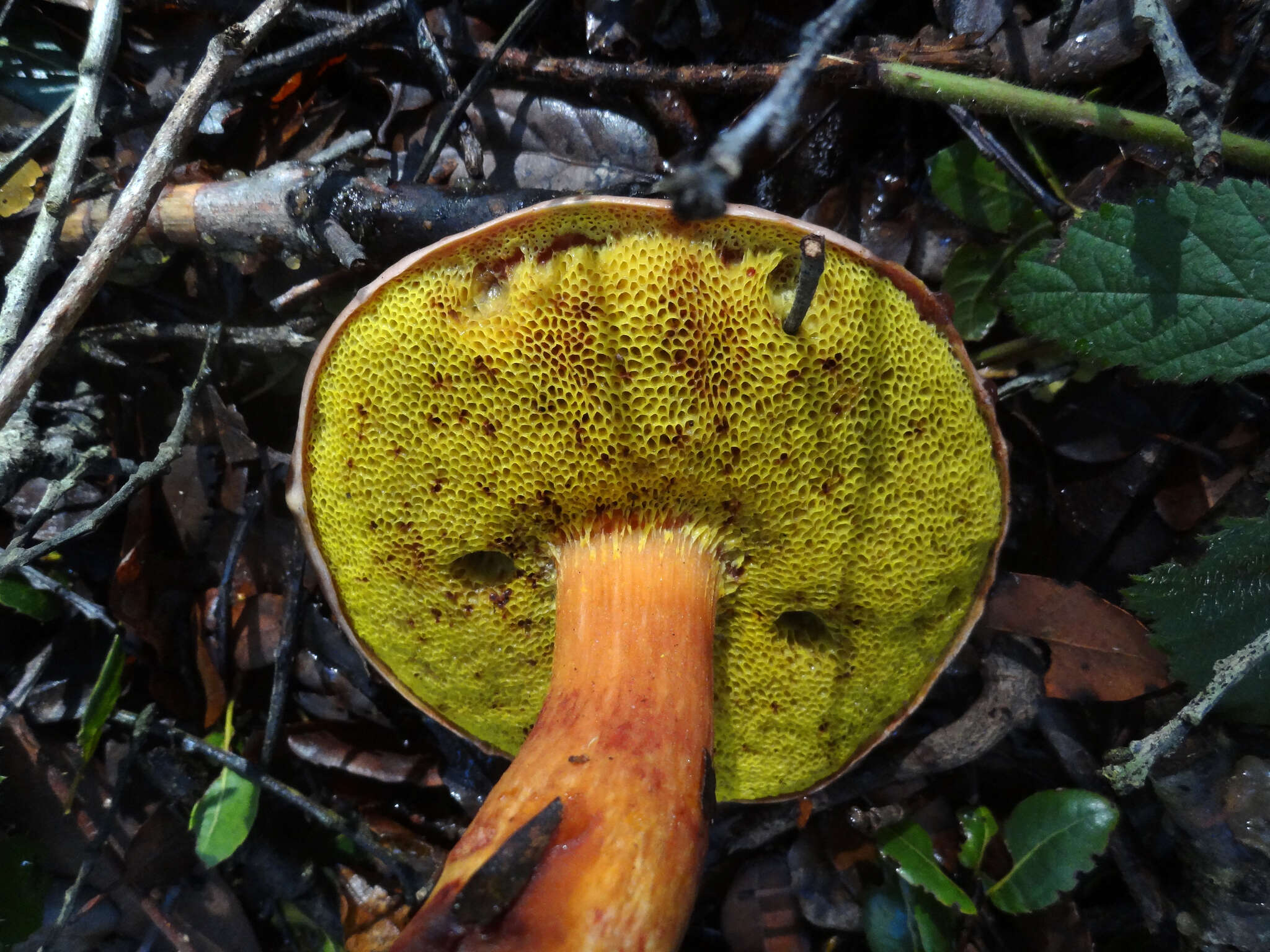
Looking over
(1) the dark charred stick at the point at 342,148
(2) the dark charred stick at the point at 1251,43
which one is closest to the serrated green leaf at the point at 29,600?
(1) the dark charred stick at the point at 342,148

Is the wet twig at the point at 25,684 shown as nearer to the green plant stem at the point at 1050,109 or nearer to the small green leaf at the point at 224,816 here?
the small green leaf at the point at 224,816

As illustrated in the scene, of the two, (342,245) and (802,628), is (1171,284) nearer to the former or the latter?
(802,628)

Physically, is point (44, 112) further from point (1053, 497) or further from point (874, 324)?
point (1053, 497)

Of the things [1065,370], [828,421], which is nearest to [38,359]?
[828,421]

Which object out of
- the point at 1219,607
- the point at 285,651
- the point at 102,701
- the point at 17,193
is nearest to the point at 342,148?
the point at 17,193

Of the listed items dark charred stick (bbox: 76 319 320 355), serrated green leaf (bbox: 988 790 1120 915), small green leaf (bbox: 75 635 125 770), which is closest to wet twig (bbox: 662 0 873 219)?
dark charred stick (bbox: 76 319 320 355)
